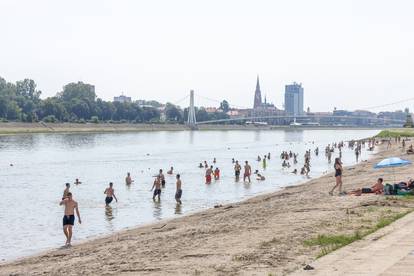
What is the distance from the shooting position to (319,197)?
872 inches

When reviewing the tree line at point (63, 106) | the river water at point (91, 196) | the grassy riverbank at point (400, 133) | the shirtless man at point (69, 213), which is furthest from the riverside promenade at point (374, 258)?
the tree line at point (63, 106)

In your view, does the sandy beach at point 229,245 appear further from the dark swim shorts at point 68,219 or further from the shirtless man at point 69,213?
the dark swim shorts at point 68,219

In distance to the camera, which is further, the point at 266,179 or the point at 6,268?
the point at 266,179

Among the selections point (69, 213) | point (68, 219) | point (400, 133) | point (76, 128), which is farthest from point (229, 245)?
point (76, 128)

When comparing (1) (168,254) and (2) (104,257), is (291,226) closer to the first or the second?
(1) (168,254)

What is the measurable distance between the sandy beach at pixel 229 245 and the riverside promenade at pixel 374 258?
1.64ft

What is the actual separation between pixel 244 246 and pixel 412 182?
9429 millimetres

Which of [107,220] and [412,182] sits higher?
[412,182]

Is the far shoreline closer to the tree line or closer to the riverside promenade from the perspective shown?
the tree line

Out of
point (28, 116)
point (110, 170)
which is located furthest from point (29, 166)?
point (28, 116)

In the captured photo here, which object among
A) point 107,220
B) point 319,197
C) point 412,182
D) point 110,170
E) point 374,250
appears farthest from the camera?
point 110,170

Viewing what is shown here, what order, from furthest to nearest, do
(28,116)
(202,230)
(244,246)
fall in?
(28,116), (202,230), (244,246)

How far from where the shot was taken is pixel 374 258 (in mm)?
10523

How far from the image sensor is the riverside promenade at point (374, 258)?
9.64 meters
